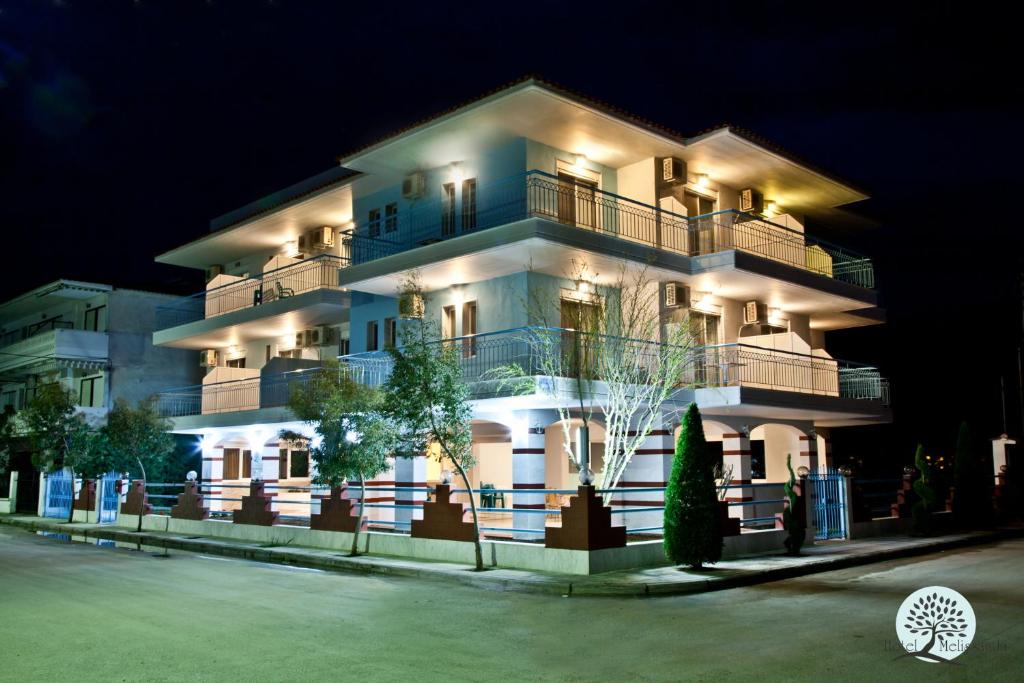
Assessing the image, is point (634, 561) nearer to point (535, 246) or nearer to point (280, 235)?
point (535, 246)

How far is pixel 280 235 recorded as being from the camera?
108 feet

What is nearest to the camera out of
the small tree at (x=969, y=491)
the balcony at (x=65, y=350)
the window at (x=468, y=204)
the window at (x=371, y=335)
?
the window at (x=468, y=204)

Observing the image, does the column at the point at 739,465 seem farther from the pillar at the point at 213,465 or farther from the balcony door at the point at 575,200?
the pillar at the point at 213,465

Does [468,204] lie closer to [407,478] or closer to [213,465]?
[407,478]

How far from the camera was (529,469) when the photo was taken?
21422mm

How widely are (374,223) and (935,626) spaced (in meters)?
20.0

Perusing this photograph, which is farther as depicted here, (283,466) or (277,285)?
(283,466)

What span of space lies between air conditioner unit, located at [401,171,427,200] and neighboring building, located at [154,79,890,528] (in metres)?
0.04

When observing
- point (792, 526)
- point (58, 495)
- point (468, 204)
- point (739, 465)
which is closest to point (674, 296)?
point (739, 465)

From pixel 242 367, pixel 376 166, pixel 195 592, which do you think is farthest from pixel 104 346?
pixel 195 592

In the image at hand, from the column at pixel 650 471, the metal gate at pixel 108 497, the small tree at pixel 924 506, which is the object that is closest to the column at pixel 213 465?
the metal gate at pixel 108 497

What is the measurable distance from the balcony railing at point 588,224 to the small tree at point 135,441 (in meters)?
8.90

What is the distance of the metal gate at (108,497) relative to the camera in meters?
31.2

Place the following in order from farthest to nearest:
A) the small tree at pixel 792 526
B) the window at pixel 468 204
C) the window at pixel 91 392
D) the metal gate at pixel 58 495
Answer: the window at pixel 91 392 < the metal gate at pixel 58 495 < the window at pixel 468 204 < the small tree at pixel 792 526
